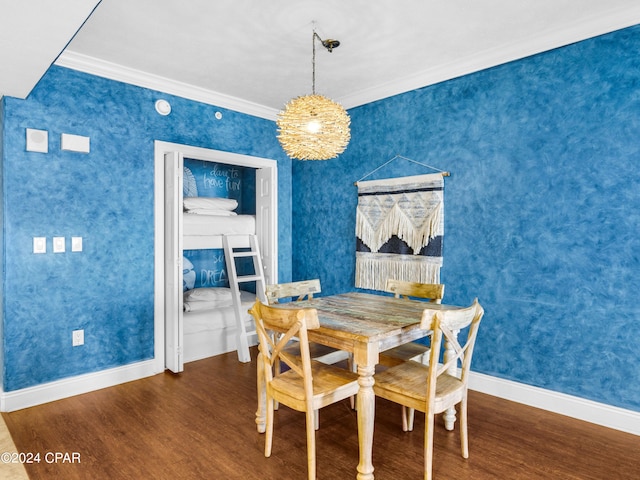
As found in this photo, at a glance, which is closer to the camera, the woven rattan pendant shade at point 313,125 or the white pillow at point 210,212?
the woven rattan pendant shade at point 313,125

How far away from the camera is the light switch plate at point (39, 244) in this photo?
9.42ft

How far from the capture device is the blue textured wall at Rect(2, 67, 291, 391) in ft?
9.25

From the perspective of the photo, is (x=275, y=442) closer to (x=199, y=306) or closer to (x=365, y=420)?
(x=365, y=420)

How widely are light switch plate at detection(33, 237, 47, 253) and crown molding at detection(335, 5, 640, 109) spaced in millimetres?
3012

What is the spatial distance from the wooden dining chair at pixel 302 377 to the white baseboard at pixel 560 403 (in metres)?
1.47

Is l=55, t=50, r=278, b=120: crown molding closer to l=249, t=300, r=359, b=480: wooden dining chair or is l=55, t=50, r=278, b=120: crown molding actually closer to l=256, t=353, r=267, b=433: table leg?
l=249, t=300, r=359, b=480: wooden dining chair

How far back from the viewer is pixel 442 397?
195 cm

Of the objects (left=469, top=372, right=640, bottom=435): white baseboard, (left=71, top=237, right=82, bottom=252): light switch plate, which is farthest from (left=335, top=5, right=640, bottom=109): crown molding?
(left=71, top=237, right=82, bottom=252): light switch plate

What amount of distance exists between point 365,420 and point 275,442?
0.72 meters

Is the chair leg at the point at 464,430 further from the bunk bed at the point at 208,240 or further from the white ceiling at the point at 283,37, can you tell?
the white ceiling at the point at 283,37

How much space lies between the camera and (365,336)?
6.23ft

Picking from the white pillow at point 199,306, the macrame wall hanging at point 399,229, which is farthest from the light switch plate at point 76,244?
the macrame wall hanging at point 399,229

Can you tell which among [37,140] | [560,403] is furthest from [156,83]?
[560,403]

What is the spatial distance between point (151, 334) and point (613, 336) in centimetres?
358
